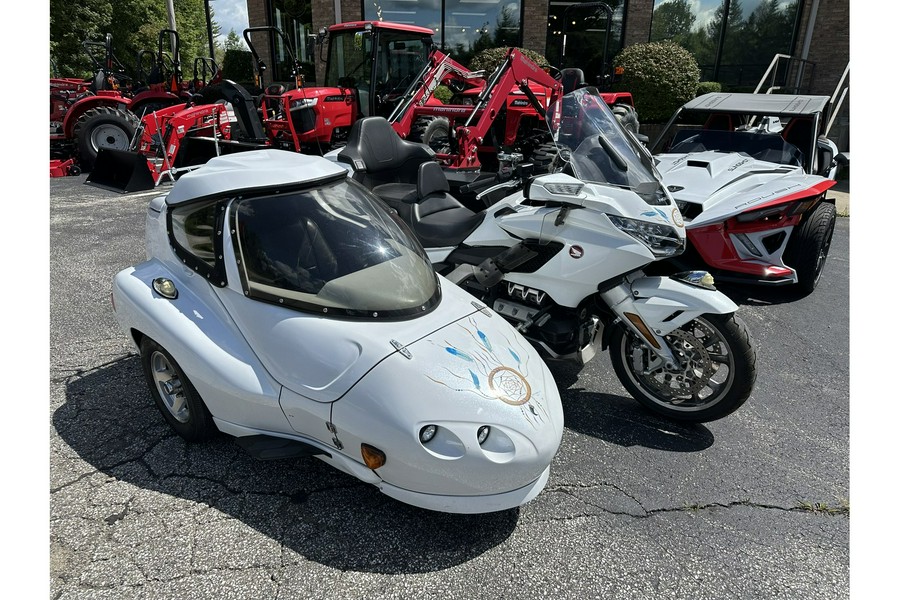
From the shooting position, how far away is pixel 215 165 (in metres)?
2.78

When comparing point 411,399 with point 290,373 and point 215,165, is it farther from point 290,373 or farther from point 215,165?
point 215,165

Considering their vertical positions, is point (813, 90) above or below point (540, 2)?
below

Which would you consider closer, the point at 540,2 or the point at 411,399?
the point at 411,399

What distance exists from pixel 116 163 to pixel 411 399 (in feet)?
26.0

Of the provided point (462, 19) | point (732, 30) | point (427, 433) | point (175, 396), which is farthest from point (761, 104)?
point (462, 19)

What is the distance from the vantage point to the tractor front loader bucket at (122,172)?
25.6 feet

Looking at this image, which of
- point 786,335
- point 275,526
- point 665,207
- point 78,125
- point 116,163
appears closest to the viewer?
point 275,526

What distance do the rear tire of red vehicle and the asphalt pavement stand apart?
0.35 feet

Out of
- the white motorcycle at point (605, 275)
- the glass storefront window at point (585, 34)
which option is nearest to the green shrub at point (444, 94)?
the glass storefront window at point (585, 34)

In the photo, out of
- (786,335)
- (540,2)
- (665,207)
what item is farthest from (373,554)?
(540,2)

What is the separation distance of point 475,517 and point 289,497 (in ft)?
2.77

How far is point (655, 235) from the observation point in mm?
2965

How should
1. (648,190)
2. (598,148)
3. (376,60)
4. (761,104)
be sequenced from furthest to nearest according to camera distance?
(376,60), (761,104), (598,148), (648,190)

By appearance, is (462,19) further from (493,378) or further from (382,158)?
(493,378)
